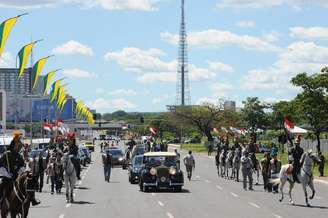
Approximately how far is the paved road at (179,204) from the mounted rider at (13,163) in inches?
219

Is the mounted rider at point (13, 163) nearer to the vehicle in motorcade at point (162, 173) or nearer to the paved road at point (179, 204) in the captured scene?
the paved road at point (179, 204)

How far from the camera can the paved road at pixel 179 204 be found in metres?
24.0

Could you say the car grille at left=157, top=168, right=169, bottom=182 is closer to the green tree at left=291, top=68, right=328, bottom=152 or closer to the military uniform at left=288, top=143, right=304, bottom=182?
the military uniform at left=288, top=143, right=304, bottom=182

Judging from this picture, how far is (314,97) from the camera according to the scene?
229 ft

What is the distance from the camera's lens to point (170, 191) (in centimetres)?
3416

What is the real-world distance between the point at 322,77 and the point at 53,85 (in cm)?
2660

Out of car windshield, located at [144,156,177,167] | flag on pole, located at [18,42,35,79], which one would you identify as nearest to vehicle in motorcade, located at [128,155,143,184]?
car windshield, located at [144,156,177,167]

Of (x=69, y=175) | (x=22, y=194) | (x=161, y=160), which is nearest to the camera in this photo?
(x=22, y=194)

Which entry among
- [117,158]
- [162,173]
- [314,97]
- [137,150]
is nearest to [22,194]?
[162,173]

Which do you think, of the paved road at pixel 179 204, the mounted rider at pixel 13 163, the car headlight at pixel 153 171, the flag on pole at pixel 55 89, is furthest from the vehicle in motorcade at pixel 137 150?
the mounted rider at pixel 13 163

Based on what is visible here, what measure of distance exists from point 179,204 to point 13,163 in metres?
10.6

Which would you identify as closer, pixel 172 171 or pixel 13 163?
pixel 13 163

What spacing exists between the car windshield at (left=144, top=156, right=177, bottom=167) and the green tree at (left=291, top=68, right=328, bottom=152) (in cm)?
3694

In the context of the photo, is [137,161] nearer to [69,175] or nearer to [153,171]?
[153,171]
